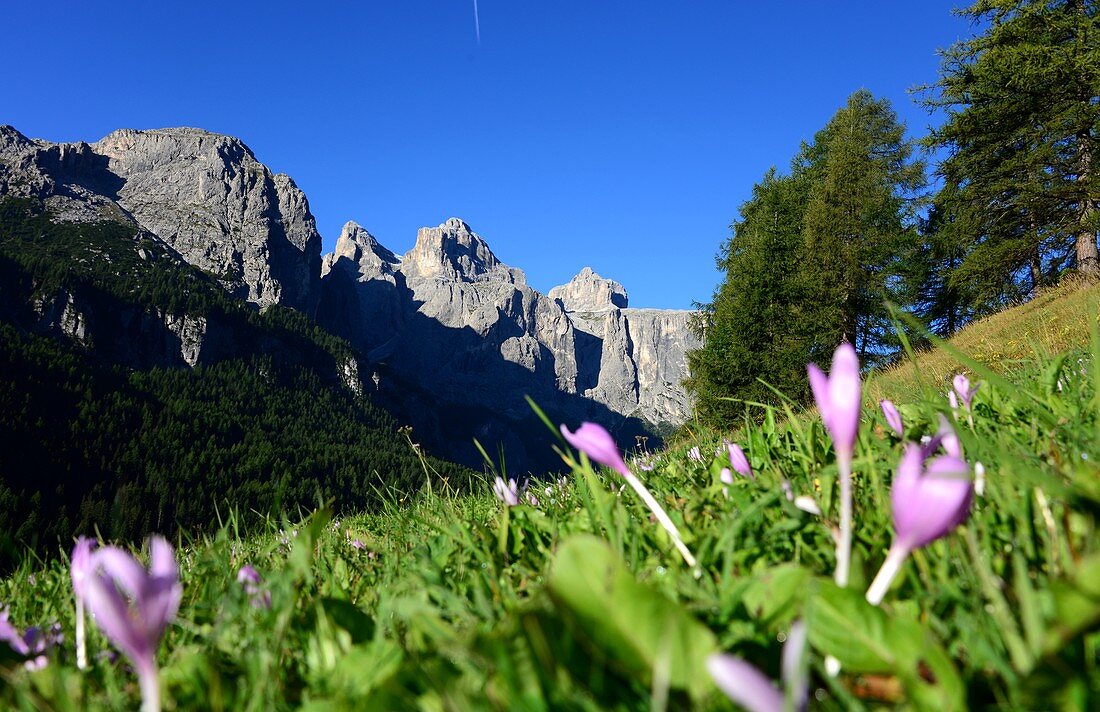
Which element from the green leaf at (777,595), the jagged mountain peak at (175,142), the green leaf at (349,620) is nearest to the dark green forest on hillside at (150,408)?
the jagged mountain peak at (175,142)

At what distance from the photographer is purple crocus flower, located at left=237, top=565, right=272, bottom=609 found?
145 centimetres

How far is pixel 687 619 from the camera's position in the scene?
721mm

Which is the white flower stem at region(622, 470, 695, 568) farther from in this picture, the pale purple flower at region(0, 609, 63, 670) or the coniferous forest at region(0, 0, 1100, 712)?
the pale purple flower at region(0, 609, 63, 670)

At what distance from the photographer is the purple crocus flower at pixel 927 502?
70cm

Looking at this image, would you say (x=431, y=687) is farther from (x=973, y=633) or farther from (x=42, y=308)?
(x=42, y=308)

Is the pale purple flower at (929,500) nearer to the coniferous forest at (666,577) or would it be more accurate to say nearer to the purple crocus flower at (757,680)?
the coniferous forest at (666,577)

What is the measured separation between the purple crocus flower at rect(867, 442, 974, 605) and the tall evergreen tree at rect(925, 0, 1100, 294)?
2277cm

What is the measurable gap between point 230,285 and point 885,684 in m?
→ 180

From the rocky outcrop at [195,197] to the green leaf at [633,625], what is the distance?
179 meters

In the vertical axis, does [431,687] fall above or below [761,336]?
below

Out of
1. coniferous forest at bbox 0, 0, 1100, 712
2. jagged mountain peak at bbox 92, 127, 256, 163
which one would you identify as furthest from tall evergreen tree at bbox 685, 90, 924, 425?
jagged mountain peak at bbox 92, 127, 256, 163

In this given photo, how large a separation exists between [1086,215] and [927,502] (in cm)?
2451

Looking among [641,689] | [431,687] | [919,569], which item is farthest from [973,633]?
[431,687]

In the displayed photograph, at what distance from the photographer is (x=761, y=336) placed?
885 inches
